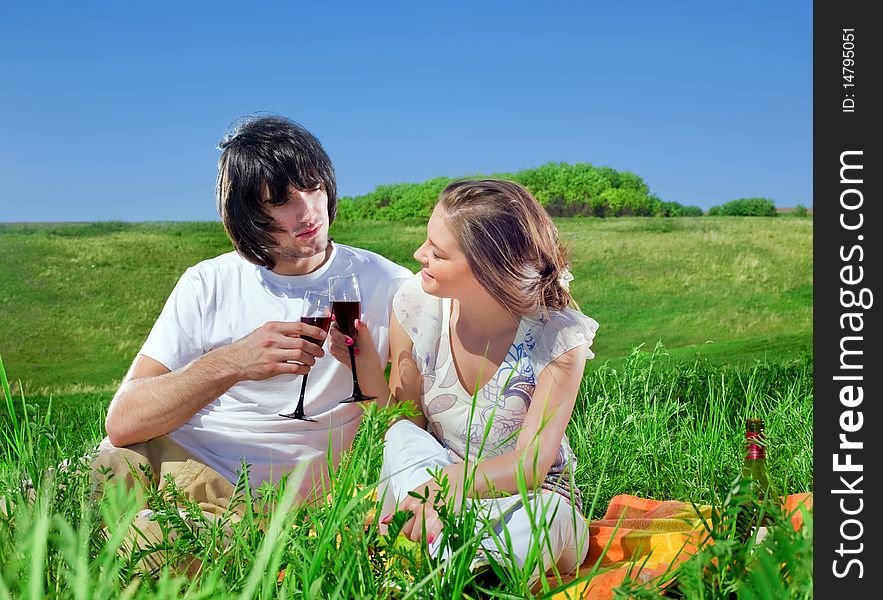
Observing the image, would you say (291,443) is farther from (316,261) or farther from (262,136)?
(262,136)

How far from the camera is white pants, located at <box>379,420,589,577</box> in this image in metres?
2.17

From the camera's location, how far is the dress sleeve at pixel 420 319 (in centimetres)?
258

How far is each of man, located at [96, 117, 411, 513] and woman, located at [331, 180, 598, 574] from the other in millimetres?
424

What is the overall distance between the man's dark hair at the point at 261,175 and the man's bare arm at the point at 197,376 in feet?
1.45

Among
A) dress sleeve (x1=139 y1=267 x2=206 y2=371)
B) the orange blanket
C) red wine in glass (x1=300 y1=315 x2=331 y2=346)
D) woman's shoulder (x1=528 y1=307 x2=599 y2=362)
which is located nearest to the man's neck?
dress sleeve (x1=139 y1=267 x2=206 y2=371)

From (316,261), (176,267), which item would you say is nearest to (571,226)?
(176,267)

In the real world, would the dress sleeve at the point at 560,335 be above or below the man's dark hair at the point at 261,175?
below

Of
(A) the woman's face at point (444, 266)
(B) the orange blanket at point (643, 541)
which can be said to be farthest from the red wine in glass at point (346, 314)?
(B) the orange blanket at point (643, 541)

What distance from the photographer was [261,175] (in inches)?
117

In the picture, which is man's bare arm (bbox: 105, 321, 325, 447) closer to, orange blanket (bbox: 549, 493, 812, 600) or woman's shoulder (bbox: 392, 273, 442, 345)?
woman's shoulder (bbox: 392, 273, 442, 345)

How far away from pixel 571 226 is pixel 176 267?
5102 millimetres

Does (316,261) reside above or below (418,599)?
above

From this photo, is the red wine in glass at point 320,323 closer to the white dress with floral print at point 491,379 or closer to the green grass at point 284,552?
the white dress with floral print at point 491,379
